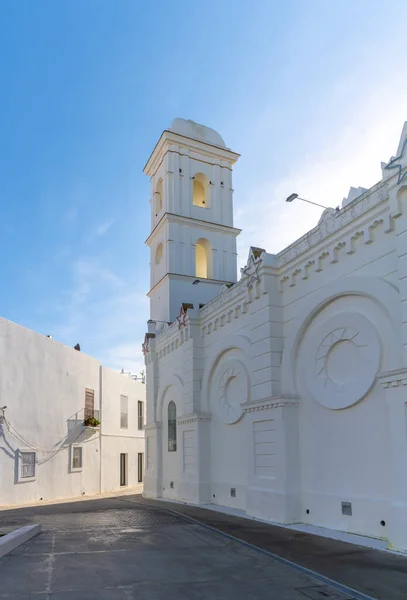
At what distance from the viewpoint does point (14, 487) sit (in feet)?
64.1

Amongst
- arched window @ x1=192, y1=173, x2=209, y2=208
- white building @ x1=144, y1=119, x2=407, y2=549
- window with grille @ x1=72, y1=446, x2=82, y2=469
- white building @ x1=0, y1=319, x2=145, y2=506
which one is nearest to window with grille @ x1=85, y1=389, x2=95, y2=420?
white building @ x1=0, y1=319, x2=145, y2=506

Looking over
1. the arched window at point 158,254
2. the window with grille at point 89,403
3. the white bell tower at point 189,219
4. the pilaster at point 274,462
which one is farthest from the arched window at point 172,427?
the pilaster at point 274,462

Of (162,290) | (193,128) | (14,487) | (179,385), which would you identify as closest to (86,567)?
(179,385)

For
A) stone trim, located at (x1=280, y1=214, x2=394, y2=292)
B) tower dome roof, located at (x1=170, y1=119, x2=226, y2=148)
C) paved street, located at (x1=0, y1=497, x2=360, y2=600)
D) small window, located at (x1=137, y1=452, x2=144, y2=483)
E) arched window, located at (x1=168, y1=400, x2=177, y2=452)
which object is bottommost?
small window, located at (x1=137, y1=452, x2=144, y2=483)

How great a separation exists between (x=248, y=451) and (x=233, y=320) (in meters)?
3.84

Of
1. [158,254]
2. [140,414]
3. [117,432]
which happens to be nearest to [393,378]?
[158,254]

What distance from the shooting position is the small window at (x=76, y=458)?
23828mm

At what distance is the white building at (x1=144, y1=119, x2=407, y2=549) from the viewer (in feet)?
31.1

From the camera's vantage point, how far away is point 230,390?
52.5 ft

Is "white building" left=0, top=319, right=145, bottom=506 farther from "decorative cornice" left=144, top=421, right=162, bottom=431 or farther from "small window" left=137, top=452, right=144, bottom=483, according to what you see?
"decorative cornice" left=144, top=421, right=162, bottom=431

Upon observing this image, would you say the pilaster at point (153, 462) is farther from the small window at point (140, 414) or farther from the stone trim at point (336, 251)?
the stone trim at point (336, 251)

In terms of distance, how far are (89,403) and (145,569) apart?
724 inches

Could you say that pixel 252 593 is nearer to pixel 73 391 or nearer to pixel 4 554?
pixel 4 554

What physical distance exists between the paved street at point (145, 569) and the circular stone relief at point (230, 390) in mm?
3776
